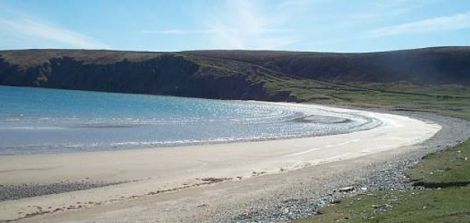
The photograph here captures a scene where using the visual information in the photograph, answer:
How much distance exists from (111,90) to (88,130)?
483 ft

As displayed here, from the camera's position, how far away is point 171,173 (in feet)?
97.3

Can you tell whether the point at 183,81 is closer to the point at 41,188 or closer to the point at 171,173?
the point at 171,173

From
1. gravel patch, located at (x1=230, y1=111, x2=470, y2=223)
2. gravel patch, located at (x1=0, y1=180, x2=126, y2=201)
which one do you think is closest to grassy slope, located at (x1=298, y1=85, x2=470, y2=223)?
gravel patch, located at (x1=230, y1=111, x2=470, y2=223)

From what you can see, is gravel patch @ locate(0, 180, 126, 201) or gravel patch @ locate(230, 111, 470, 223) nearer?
gravel patch @ locate(230, 111, 470, 223)

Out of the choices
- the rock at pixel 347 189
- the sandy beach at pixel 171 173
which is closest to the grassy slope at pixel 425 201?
the rock at pixel 347 189

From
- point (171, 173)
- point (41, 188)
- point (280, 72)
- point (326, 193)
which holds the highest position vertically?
point (280, 72)

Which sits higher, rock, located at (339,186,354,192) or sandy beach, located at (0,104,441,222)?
rock, located at (339,186,354,192)

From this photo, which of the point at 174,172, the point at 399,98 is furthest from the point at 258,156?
the point at 399,98

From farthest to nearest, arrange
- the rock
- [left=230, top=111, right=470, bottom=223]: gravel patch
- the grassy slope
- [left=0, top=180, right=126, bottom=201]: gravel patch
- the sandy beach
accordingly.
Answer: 1. [left=0, top=180, right=126, bottom=201]: gravel patch
2. the rock
3. the sandy beach
4. [left=230, top=111, right=470, bottom=223]: gravel patch
5. the grassy slope

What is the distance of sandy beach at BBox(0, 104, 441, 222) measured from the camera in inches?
791

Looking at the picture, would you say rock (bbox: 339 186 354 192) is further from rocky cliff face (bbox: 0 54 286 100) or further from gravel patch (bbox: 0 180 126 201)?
rocky cliff face (bbox: 0 54 286 100)

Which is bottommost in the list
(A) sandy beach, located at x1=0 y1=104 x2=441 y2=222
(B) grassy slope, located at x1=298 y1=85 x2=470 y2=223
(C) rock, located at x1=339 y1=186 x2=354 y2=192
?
(A) sandy beach, located at x1=0 y1=104 x2=441 y2=222

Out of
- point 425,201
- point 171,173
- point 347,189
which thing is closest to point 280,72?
point 171,173

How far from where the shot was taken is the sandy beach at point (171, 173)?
2009 centimetres
